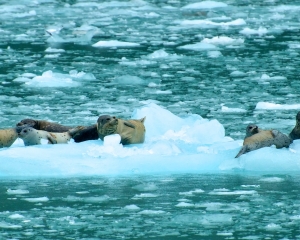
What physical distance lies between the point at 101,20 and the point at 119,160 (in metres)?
9.48

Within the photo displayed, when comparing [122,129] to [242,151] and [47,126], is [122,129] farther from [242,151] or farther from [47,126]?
[242,151]

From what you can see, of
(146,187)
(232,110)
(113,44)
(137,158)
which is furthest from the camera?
(113,44)

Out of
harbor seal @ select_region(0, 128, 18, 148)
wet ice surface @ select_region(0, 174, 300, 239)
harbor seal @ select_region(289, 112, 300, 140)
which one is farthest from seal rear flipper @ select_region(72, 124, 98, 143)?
harbor seal @ select_region(289, 112, 300, 140)

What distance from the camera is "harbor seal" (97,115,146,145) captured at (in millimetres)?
6215

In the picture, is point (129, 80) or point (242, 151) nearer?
point (242, 151)

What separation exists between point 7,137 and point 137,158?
104 centimetres

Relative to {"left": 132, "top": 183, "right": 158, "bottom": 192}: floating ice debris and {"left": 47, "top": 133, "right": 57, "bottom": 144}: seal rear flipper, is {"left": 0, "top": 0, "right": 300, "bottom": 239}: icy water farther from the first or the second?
{"left": 47, "top": 133, "right": 57, "bottom": 144}: seal rear flipper

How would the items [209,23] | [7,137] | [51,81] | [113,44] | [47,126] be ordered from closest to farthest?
[7,137] < [47,126] < [51,81] < [113,44] < [209,23]

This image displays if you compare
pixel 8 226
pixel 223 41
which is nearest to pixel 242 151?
pixel 8 226

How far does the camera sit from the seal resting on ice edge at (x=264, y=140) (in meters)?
5.94

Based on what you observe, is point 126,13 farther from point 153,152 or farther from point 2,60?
point 153,152

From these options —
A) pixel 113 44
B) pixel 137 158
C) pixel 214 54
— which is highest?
pixel 113 44

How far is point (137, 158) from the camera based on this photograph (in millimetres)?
5859

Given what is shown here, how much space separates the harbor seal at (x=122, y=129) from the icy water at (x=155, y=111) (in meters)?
0.14
